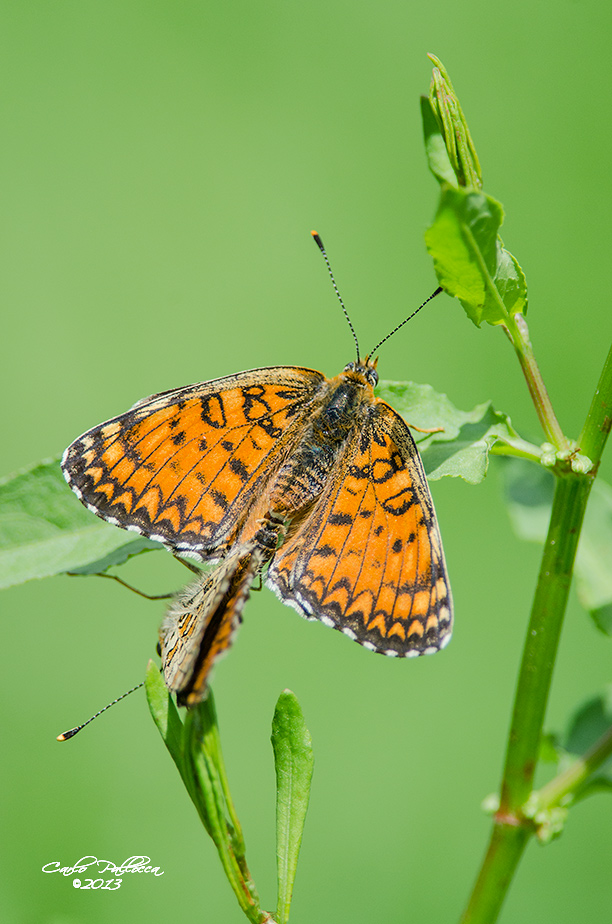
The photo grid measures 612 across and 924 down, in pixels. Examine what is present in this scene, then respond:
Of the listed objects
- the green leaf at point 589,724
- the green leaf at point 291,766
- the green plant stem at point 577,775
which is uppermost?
the green leaf at point 589,724

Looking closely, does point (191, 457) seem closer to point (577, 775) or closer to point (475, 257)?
point (475, 257)

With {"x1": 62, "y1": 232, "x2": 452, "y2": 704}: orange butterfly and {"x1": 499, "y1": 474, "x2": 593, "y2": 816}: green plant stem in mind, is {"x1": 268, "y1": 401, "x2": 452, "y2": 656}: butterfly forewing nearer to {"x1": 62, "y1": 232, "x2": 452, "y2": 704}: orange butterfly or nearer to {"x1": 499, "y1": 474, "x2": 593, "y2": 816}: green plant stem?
{"x1": 62, "y1": 232, "x2": 452, "y2": 704}: orange butterfly

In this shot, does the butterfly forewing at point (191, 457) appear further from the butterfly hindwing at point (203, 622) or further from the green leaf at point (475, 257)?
the green leaf at point (475, 257)

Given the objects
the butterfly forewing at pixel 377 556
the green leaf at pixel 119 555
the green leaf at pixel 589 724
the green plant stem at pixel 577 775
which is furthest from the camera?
the green leaf at pixel 589 724

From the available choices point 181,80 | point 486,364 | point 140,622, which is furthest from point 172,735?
point 181,80

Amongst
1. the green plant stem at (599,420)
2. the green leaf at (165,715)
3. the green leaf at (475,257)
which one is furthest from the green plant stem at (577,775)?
the green leaf at (475,257)

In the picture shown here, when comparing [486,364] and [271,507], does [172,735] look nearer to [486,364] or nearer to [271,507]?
[271,507]
